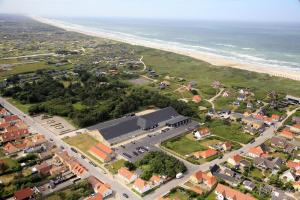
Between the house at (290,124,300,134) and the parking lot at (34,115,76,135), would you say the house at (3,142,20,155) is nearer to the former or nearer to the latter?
the parking lot at (34,115,76,135)

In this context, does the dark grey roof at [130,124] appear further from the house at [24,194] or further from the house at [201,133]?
the house at [24,194]

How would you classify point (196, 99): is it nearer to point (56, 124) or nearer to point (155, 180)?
point (56, 124)

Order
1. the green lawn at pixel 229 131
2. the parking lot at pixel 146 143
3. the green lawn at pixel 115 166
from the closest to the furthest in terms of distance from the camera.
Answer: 1. the green lawn at pixel 115 166
2. the parking lot at pixel 146 143
3. the green lawn at pixel 229 131

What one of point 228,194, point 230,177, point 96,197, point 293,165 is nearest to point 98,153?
point 96,197

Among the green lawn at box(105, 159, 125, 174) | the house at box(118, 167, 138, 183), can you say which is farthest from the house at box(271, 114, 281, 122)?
the house at box(118, 167, 138, 183)

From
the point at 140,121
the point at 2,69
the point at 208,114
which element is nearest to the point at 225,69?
the point at 208,114

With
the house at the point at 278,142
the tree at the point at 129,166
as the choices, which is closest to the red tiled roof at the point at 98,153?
the tree at the point at 129,166
